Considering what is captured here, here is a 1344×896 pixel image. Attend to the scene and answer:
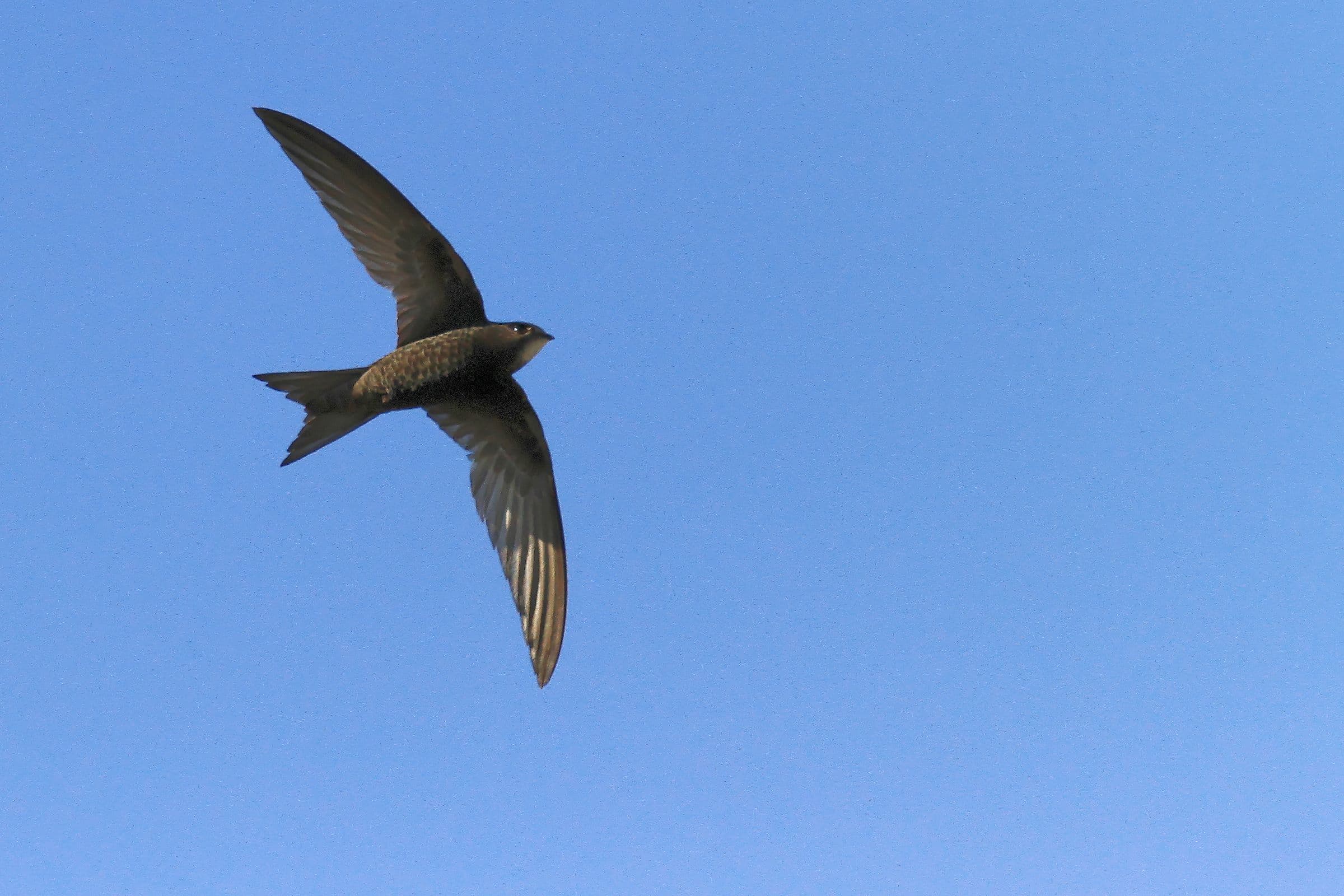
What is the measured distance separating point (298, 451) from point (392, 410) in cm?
51

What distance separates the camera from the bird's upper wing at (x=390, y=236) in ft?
16.9

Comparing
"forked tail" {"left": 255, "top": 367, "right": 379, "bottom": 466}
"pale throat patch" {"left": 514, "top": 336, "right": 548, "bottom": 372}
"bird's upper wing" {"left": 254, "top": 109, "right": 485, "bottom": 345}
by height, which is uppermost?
"bird's upper wing" {"left": 254, "top": 109, "right": 485, "bottom": 345}

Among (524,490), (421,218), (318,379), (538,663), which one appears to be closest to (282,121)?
(421,218)

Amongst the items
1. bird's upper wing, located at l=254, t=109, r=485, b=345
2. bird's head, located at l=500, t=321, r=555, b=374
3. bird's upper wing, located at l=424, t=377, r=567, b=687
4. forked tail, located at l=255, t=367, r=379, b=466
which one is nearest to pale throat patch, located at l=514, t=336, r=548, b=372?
bird's head, located at l=500, t=321, r=555, b=374

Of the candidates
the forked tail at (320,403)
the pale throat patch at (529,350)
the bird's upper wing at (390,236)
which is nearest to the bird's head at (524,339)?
the pale throat patch at (529,350)

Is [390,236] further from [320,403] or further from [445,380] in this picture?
[320,403]

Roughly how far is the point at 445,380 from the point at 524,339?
0.46m

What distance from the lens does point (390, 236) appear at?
5.29m

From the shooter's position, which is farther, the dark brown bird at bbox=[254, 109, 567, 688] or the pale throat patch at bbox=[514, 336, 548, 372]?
the pale throat patch at bbox=[514, 336, 548, 372]

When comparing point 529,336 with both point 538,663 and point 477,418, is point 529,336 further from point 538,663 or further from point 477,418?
point 538,663

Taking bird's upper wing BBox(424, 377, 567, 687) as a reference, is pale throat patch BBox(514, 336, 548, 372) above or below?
above

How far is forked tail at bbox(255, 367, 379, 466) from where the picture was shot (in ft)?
16.5

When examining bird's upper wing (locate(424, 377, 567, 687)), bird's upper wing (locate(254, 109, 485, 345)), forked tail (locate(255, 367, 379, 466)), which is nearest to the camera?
forked tail (locate(255, 367, 379, 466))

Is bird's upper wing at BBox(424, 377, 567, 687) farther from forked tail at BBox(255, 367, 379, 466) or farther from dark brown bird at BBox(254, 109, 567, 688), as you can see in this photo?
forked tail at BBox(255, 367, 379, 466)
